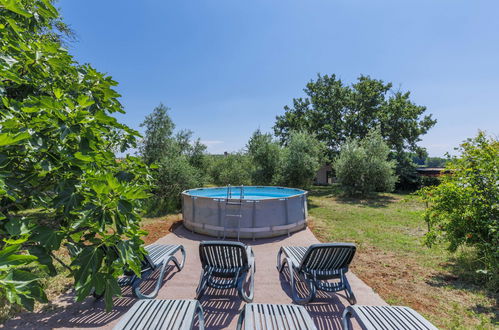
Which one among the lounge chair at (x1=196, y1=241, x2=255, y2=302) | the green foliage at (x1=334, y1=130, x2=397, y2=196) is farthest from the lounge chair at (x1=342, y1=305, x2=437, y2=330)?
the green foliage at (x1=334, y1=130, x2=397, y2=196)

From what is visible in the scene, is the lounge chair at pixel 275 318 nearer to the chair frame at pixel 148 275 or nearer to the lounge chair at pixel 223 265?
the lounge chair at pixel 223 265

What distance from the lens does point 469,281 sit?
558 centimetres

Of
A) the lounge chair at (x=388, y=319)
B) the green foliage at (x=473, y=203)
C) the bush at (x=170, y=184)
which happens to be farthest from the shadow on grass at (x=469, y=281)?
the bush at (x=170, y=184)

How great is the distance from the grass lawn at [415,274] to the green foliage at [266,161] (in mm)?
8364

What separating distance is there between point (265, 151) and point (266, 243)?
11.5 meters

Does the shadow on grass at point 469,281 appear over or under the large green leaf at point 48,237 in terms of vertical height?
under

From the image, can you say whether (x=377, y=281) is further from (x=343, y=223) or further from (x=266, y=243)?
(x=343, y=223)

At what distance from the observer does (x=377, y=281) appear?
555cm

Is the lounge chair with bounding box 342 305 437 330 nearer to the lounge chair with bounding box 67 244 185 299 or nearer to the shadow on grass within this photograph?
the shadow on grass

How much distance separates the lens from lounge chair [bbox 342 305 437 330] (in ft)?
9.56

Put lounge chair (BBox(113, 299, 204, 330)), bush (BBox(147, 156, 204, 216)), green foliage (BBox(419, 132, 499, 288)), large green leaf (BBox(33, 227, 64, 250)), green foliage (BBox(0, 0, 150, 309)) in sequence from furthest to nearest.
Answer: bush (BBox(147, 156, 204, 216))
green foliage (BBox(419, 132, 499, 288))
lounge chair (BBox(113, 299, 204, 330))
large green leaf (BBox(33, 227, 64, 250))
green foliage (BBox(0, 0, 150, 309))

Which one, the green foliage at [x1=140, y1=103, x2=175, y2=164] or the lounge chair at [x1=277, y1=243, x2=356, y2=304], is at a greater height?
the green foliage at [x1=140, y1=103, x2=175, y2=164]

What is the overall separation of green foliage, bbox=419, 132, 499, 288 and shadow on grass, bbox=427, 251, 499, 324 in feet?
0.59

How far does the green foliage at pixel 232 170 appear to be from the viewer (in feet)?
71.7
